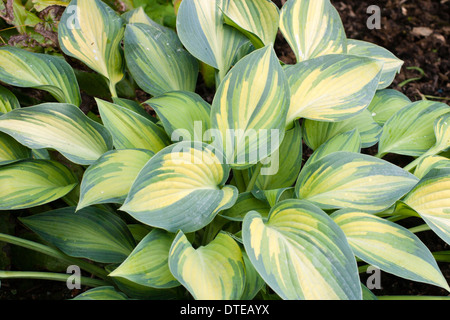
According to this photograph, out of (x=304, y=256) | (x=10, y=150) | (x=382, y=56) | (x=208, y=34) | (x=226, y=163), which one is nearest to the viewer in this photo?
(x=304, y=256)

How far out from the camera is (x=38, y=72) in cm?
108

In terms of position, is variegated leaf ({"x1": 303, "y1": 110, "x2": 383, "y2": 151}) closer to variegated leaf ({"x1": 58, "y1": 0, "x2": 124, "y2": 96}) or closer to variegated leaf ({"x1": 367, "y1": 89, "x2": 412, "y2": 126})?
variegated leaf ({"x1": 367, "y1": 89, "x2": 412, "y2": 126})

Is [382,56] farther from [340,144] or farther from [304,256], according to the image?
[304,256]

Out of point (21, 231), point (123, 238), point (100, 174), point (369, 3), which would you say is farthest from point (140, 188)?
point (369, 3)

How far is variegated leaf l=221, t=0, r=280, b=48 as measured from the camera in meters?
1.14

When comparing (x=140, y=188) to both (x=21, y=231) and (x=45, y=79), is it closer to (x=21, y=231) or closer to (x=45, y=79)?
(x=45, y=79)

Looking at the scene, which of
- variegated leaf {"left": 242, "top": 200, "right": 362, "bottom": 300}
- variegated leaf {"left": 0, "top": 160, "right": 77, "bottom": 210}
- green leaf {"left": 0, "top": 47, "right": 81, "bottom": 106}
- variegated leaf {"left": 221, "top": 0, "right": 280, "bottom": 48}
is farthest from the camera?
variegated leaf {"left": 221, "top": 0, "right": 280, "bottom": 48}

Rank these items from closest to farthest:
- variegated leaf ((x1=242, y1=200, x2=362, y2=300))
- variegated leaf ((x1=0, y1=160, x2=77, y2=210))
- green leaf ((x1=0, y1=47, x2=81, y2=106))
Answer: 1. variegated leaf ((x1=242, y1=200, x2=362, y2=300))
2. variegated leaf ((x1=0, y1=160, x2=77, y2=210))
3. green leaf ((x1=0, y1=47, x2=81, y2=106))

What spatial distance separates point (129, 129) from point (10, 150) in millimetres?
292

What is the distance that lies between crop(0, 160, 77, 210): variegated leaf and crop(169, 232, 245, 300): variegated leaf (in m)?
0.33

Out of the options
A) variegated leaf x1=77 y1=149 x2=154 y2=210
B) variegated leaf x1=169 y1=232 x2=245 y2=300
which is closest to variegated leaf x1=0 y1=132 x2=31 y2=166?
variegated leaf x1=77 y1=149 x2=154 y2=210

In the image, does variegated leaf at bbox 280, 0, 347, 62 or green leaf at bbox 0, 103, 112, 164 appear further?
variegated leaf at bbox 280, 0, 347, 62

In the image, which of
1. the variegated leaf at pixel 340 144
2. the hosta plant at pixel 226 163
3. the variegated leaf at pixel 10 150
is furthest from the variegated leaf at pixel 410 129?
the variegated leaf at pixel 10 150

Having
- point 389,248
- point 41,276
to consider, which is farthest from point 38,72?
point 389,248
